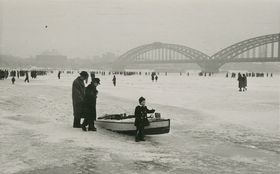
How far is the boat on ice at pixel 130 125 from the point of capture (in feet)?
32.8

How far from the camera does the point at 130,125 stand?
1017 cm

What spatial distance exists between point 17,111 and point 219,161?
8.46 meters

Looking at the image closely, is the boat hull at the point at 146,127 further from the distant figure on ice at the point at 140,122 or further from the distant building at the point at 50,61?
the distant building at the point at 50,61

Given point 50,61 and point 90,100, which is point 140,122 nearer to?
point 90,100

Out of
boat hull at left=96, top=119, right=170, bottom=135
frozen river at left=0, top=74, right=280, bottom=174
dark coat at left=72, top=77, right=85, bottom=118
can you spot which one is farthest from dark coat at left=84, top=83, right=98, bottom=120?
boat hull at left=96, top=119, right=170, bottom=135

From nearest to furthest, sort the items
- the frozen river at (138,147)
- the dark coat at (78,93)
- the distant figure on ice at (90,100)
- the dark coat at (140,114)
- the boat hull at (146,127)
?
the frozen river at (138,147)
the dark coat at (140,114)
the boat hull at (146,127)
the distant figure on ice at (90,100)
the dark coat at (78,93)

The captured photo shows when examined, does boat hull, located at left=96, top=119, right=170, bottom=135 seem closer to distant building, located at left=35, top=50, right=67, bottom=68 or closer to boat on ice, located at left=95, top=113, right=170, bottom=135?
boat on ice, located at left=95, top=113, right=170, bottom=135

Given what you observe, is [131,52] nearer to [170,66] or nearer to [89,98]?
[170,66]

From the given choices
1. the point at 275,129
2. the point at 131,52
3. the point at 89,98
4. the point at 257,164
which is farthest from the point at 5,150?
the point at 131,52

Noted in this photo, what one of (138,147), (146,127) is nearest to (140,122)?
(146,127)

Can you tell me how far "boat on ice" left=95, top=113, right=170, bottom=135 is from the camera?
1001 centimetres

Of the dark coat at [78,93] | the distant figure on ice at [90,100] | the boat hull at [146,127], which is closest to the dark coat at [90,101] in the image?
the distant figure on ice at [90,100]

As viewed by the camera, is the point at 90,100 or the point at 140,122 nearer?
the point at 140,122

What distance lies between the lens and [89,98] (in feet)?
33.3
